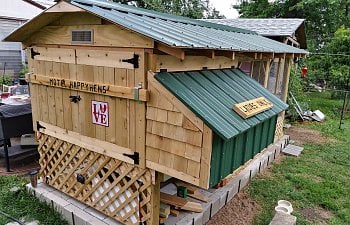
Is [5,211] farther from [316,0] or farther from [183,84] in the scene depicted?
[316,0]

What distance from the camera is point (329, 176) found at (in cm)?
673

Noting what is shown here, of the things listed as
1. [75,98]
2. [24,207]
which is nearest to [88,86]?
[75,98]

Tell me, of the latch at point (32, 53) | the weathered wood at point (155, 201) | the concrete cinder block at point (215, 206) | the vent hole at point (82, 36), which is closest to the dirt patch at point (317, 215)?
the concrete cinder block at point (215, 206)

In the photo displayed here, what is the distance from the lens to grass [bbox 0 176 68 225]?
4.53 m

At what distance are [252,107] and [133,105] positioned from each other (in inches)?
61.5

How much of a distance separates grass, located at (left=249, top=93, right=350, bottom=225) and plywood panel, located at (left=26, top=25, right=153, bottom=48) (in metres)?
3.57

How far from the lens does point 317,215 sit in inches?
202

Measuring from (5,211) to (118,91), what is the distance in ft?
9.81

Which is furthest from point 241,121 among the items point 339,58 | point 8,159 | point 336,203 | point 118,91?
point 339,58

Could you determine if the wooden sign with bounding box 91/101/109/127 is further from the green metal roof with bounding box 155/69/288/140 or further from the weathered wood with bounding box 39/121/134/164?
the green metal roof with bounding box 155/69/288/140

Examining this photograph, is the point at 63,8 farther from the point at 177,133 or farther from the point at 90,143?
the point at 177,133

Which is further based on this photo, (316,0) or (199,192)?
(316,0)

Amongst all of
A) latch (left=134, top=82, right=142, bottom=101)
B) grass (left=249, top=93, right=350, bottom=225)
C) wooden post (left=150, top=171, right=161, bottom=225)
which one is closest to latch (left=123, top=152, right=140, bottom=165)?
wooden post (left=150, top=171, right=161, bottom=225)

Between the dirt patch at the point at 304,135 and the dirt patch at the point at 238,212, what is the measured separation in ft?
14.7
